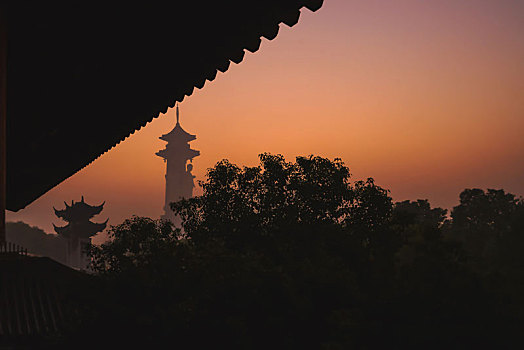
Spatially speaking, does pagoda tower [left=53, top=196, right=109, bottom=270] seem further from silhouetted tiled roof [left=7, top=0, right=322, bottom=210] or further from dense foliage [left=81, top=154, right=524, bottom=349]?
silhouetted tiled roof [left=7, top=0, right=322, bottom=210]

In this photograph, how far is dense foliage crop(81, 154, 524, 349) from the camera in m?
18.5

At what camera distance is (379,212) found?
79.3 feet

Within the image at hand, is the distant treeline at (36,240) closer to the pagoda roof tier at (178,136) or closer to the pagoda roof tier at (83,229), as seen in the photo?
the pagoda roof tier at (83,229)

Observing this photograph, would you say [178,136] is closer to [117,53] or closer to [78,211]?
[78,211]

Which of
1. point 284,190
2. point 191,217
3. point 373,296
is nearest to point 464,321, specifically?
point 373,296

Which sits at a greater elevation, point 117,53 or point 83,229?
point 83,229

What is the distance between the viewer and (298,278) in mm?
19719

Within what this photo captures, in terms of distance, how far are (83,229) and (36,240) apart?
118 feet

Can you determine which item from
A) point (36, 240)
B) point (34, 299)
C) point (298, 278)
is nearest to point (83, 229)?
point (36, 240)

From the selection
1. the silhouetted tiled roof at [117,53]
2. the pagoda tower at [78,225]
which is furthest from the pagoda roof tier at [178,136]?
the silhouetted tiled roof at [117,53]

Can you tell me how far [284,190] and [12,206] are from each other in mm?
14841

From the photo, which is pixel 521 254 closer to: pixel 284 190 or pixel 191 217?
pixel 284 190

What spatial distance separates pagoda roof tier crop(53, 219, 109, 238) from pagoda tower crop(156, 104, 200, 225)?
3805cm

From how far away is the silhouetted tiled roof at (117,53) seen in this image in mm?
2914
